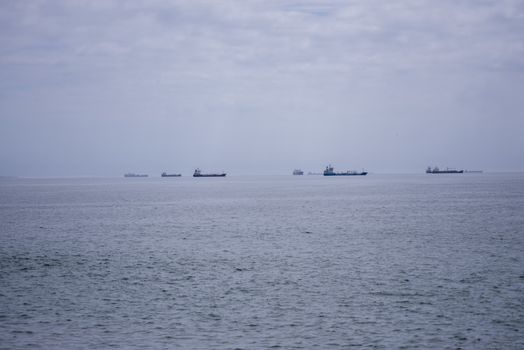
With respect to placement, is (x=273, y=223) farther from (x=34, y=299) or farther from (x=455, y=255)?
(x=34, y=299)

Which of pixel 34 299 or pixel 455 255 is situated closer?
pixel 34 299

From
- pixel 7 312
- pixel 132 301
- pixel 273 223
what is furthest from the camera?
pixel 273 223

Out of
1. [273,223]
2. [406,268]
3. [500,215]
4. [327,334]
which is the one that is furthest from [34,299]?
[500,215]

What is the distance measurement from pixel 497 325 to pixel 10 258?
4021 centimetres

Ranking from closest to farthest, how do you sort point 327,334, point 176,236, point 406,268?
point 327,334 → point 406,268 → point 176,236

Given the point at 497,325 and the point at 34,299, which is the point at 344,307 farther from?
the point at 34,299

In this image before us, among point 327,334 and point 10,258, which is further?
point 10,258

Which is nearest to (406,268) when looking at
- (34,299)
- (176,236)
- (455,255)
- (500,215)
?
(455,255)

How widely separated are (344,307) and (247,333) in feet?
22.7

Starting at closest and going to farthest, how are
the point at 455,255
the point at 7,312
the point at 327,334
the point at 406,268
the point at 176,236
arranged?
the point at 327,334
the point at 7,312
the point at 406,268
the point at 455,255
the point at 176,236

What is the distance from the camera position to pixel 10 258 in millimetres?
50188

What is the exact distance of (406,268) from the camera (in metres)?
43.9

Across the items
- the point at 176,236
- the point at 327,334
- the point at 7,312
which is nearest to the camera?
the point at 327,334

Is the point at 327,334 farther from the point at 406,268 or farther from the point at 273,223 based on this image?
the point at 273,223
